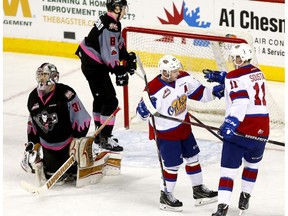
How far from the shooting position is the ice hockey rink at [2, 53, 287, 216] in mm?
7617

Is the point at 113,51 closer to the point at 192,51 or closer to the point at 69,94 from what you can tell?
the point at 69,94

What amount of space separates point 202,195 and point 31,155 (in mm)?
1234

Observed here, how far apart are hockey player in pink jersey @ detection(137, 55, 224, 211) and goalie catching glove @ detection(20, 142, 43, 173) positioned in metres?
0.90

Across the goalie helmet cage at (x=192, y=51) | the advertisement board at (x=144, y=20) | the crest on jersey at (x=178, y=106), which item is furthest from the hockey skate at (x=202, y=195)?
the advertisement board at (x=144, y=20)

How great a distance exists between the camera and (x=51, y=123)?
7910mm

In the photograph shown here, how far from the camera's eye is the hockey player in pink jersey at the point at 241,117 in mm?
7074

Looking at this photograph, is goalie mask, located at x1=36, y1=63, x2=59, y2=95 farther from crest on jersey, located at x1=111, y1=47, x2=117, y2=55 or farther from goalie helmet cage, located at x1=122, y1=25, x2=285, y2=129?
goalie helmet cage, located at x1=122, y1=25, x2=285, y2=129

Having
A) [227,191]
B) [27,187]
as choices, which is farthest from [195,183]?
[27,187]

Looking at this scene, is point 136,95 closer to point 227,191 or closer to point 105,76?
point 105,76

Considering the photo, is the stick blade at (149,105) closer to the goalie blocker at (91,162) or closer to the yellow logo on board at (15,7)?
the goalie blocker at (91,162)

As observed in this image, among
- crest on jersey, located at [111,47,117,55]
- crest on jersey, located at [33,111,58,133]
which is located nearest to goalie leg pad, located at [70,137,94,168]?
crest on jersey, located at [33,111,58,133]

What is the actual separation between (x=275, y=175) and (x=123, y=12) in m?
1.62

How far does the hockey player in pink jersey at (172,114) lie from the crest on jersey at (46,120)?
2.35 ft

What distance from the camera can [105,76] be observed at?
28.6 ft
